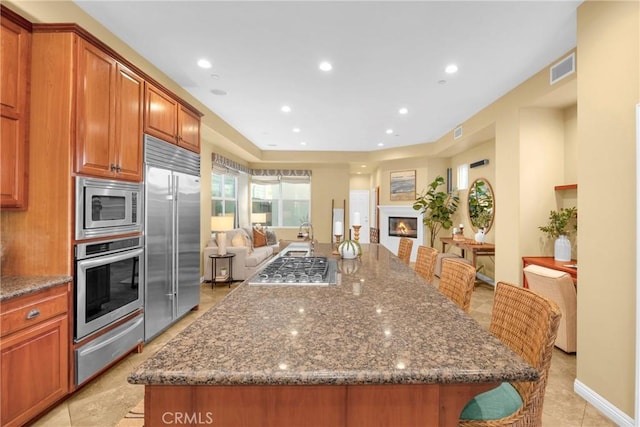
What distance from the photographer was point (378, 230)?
26.2 feet

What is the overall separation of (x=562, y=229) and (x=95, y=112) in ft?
14.8

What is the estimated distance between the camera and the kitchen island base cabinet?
2.38 feet

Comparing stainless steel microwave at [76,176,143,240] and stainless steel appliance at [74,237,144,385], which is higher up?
stainless steel microwave at [76,176,143,240]

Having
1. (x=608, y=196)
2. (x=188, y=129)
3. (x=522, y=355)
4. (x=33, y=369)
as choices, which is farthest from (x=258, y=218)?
(x=522, y=355)

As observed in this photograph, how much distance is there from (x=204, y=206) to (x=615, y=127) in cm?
530

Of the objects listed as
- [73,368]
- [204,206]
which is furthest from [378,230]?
[73,368]

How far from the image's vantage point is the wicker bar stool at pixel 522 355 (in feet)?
3.06

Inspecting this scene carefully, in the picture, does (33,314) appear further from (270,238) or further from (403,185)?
(403,185)

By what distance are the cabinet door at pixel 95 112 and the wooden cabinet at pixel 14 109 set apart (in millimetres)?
290

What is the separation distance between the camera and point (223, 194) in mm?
6145

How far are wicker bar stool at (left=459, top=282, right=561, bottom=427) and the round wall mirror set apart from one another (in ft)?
14.0

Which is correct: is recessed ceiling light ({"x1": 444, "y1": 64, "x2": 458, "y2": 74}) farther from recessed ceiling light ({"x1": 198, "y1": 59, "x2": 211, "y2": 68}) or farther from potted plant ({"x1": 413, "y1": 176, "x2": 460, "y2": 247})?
potted plant ({"x1": 413, "y1": 176, "x2": 460, "y2": 247})

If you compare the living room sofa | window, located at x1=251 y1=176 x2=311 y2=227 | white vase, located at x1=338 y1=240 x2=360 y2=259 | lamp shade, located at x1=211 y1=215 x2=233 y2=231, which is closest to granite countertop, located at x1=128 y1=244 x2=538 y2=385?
white vase, located at x1=338 y1=240 x2=360 y2=259

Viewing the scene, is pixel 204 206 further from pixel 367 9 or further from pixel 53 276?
pixel 367 9
